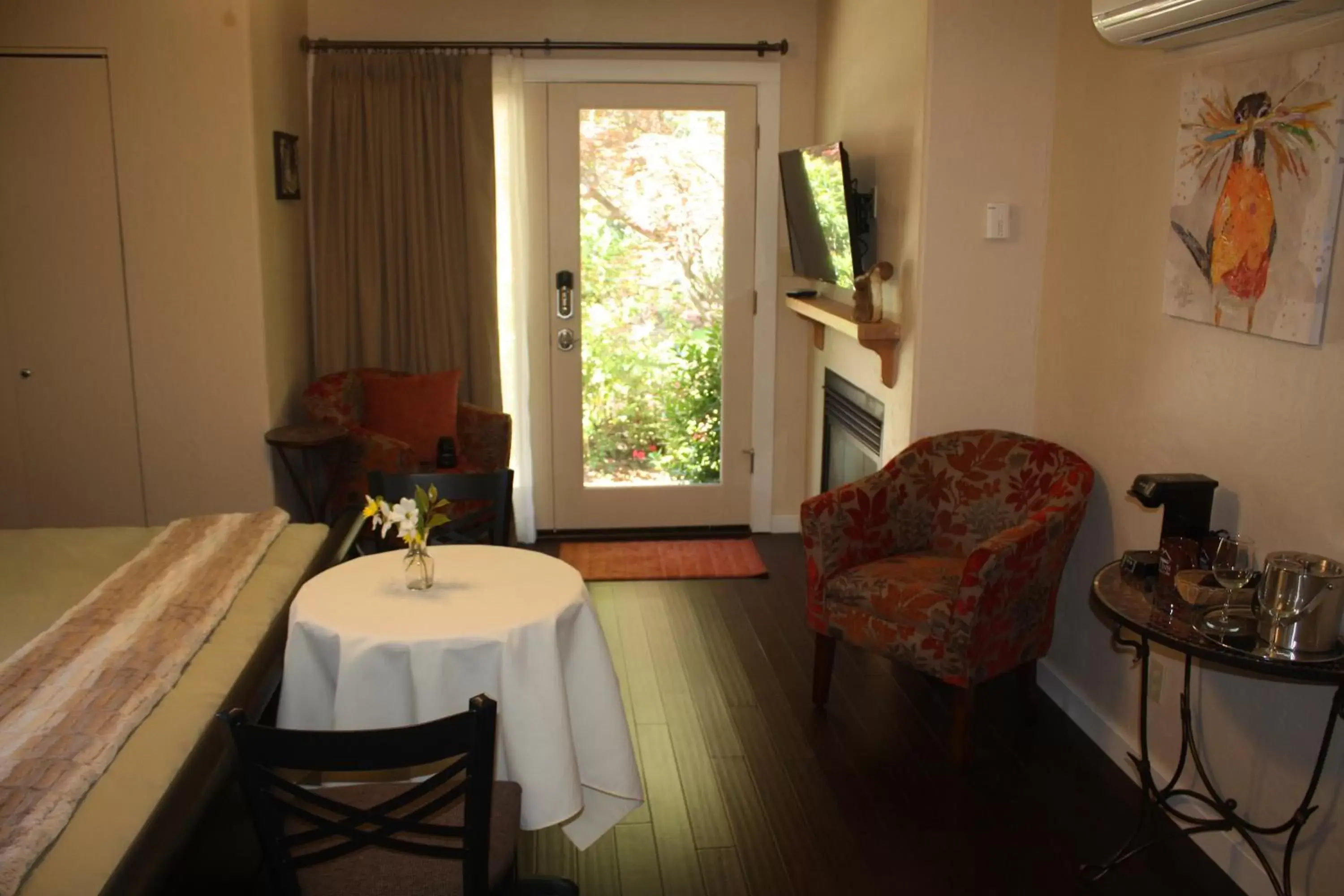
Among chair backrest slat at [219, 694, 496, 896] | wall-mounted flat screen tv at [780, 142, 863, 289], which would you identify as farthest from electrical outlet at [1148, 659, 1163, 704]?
chair backrest slat at [219, 694, 496, 896]

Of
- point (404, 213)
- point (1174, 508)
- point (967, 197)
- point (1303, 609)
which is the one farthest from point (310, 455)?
point (1303, 609)

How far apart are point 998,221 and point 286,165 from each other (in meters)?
2.87

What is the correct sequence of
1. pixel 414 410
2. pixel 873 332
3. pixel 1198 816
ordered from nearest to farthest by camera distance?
pixel 1198 816 < pixel 873 332 < pixel 414 410

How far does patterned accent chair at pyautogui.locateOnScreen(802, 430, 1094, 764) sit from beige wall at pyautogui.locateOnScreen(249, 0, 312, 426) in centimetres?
242

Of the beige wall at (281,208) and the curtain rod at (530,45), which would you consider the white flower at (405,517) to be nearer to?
the beige wall at (281,208)

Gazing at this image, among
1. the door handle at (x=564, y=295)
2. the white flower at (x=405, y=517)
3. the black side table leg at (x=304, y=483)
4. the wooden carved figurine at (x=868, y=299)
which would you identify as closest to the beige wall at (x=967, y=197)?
the wooden carved figurine at (x=868, y=299)

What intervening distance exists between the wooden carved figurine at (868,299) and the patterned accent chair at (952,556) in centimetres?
56

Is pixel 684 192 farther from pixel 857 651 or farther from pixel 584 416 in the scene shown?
pixel 857 651

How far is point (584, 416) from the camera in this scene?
5539 millimetres

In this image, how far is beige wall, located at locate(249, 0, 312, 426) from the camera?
4.57 m

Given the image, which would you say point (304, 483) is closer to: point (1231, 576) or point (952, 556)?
point (952, 556)

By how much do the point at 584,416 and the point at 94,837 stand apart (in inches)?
151

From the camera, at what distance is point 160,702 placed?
7.29ft

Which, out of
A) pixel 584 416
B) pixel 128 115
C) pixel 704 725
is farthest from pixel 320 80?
pixel 704 725
